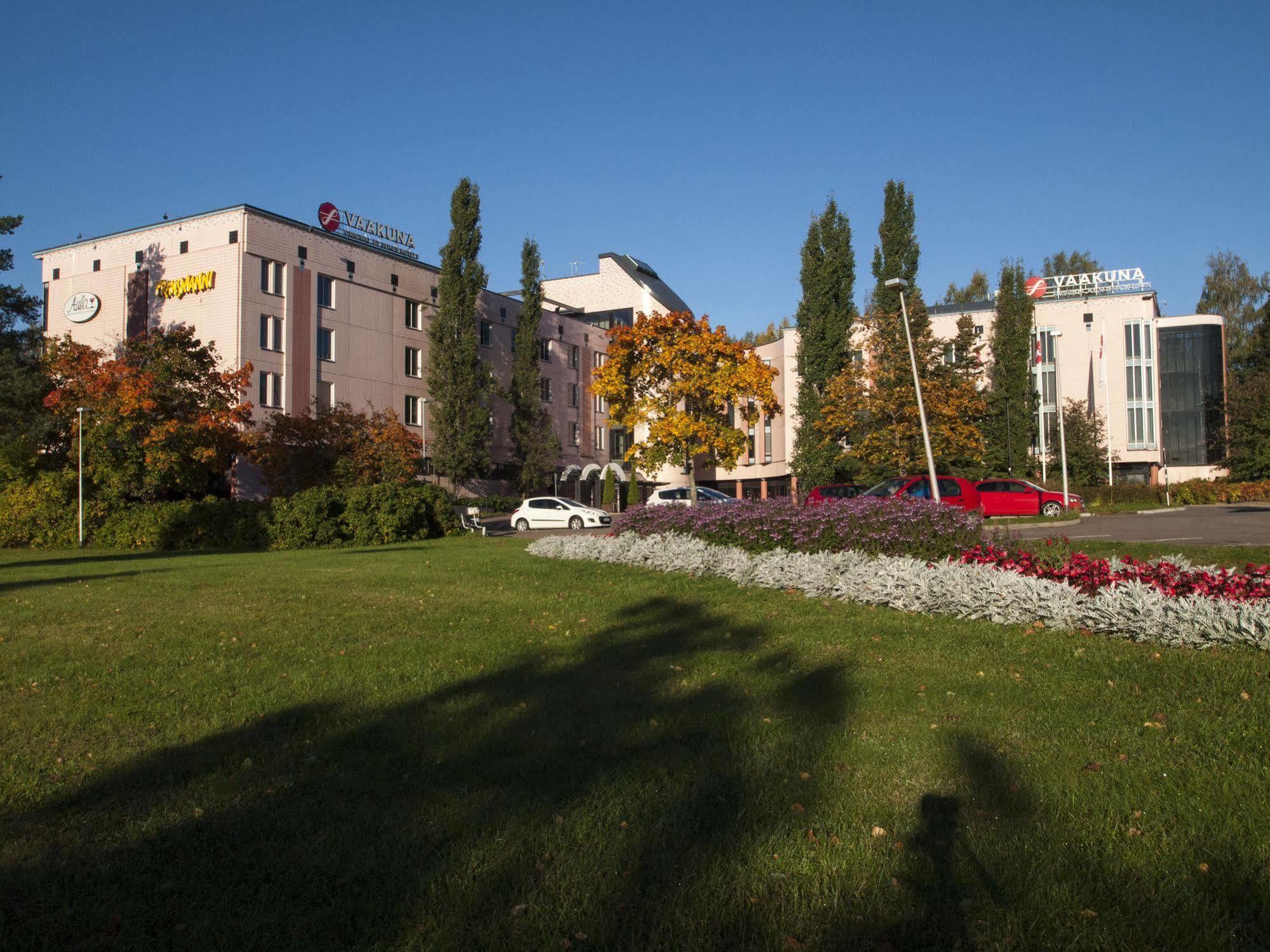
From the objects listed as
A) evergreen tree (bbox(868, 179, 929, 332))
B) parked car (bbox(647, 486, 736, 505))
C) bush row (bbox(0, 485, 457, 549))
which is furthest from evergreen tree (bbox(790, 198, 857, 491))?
bush row (bbox(0, 485, 457, 549))

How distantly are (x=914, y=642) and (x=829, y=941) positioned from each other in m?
4.78

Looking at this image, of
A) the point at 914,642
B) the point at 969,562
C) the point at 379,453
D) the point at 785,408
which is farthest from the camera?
the point at 785,408

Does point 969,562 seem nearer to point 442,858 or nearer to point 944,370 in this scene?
point 442,858

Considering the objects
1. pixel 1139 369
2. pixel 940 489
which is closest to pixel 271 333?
pixel 940 489

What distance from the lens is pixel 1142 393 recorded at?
59469 mm

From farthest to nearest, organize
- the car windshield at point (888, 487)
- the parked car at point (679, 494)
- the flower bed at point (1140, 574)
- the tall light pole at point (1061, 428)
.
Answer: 1. the parked car at point (679, 494)
2. the tall light pole at point (1061, 428)
3. the car windshield at point (888, 487)
4. the flower bed at point (1140, 574)

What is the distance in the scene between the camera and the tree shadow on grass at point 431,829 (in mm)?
2996

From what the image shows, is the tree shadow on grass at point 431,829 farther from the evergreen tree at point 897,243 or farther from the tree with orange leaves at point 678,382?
the evergreen tree at point 897,243

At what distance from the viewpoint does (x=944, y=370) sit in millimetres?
39812

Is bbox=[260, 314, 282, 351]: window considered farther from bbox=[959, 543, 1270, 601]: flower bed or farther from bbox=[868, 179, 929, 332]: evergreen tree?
bbox=[959, 543, 1270, 601]: flower bed

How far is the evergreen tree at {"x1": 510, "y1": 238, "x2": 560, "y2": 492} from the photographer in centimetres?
5169

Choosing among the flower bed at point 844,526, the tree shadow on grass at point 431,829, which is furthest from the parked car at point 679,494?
the tree shadow on grass at point 431,829

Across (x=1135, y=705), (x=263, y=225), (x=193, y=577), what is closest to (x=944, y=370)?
(x=263, y=225)

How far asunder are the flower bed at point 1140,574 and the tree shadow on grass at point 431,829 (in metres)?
3.79
